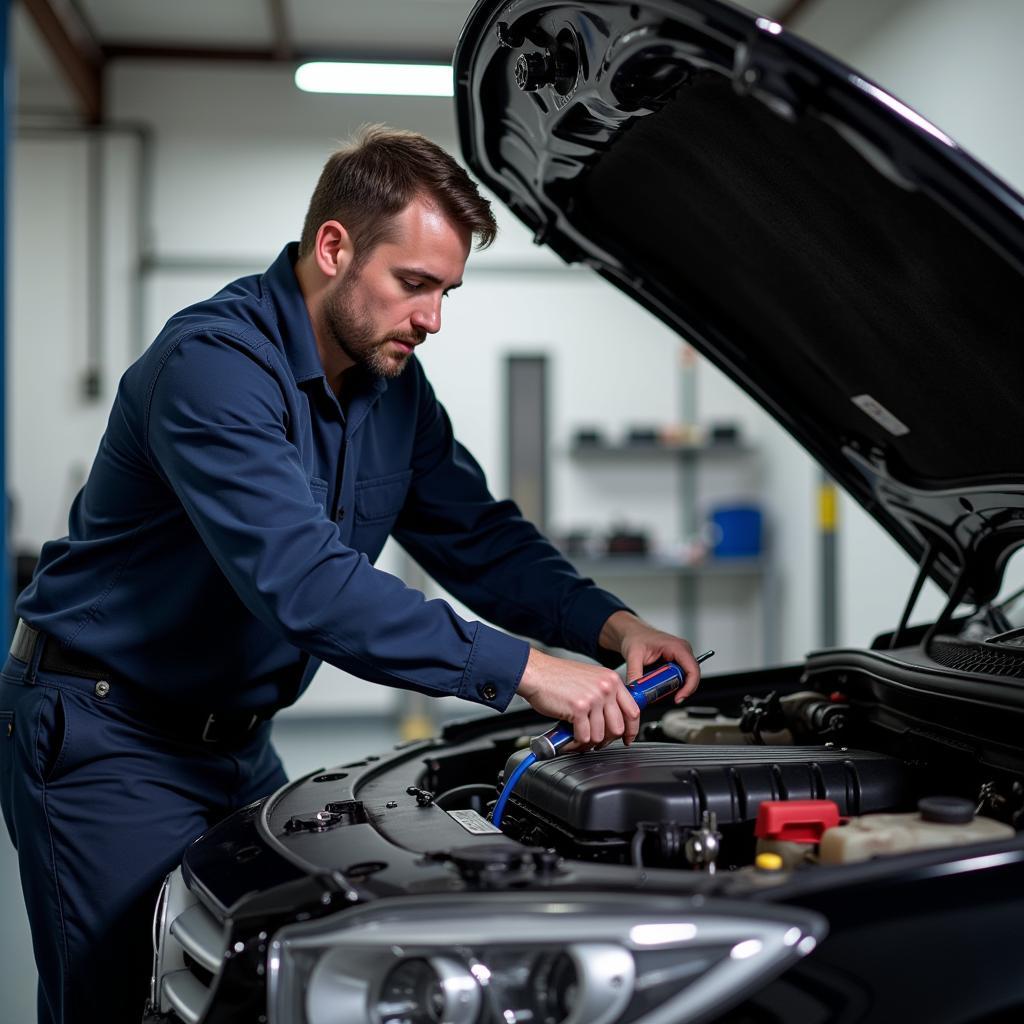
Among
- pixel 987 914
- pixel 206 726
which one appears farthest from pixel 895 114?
pixel 206 726

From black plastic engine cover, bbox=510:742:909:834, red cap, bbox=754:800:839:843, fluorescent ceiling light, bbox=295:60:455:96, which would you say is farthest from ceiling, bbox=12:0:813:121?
red cap, bbox=754:800:839:843

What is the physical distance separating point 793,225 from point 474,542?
2.52ft

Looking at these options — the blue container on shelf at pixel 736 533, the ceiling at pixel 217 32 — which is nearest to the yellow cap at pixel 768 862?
the ceiling at pixel 217 32

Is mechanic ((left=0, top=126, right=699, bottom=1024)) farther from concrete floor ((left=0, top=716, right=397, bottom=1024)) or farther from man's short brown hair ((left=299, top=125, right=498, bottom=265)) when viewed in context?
concrete floor ((left=0, top=716, right=397, bottom=1024))

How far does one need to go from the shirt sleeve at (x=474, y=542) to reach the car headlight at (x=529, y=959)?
907mm

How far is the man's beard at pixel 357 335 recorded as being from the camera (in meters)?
1.60

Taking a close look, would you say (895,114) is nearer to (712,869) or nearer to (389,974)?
(712,869)

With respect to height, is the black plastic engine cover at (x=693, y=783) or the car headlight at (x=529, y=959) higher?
the black plastic engine cover at (x=693, y=783)

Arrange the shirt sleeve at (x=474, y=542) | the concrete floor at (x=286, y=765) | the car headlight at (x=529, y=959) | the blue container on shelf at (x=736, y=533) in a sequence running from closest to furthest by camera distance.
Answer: the car headlight at (x=529, y=959), the shirt sleeve at (x=474, y=542), the concrete floor at (x=286, y=765), the blue container on shelf at (x=736, y=533)

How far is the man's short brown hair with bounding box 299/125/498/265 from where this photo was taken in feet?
5.13

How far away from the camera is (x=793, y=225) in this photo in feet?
4.82

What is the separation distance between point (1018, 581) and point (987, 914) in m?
3.53

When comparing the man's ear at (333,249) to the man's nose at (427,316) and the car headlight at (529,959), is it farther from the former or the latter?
the car headlight at (529,959)

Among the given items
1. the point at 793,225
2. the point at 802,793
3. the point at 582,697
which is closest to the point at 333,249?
the point at 793,225
